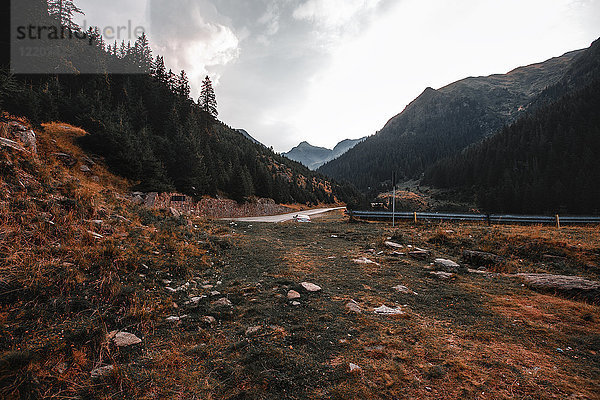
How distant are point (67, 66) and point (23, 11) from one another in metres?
10.1

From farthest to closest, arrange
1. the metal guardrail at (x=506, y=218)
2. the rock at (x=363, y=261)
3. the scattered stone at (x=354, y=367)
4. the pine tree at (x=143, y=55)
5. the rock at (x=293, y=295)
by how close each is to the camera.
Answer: the pine tree at (x=143, y=55) < the metal guardrail at (x=506, y=218) < the rock at (x=363, y=261) < the rock at (x=293, y=295) < the scattered stone at (x=354, y=367)

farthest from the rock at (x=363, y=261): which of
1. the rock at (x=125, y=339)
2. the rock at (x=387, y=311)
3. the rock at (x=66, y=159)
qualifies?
the rock at (x=66, y=159)

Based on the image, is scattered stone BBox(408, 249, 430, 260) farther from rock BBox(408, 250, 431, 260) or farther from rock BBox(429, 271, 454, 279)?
rock BBox(429, 271, 454, 279)

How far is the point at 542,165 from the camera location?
204 feet

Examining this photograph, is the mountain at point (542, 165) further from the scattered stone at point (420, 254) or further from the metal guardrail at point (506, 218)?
the scattered stone at point (420, 254)

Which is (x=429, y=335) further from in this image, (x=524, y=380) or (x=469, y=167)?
(x=469, y=167)

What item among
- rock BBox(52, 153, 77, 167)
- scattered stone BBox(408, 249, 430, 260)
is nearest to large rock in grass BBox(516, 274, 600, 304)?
scattered stone BBox(408, 249, 430, 260)

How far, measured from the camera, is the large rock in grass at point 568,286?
17.7ft

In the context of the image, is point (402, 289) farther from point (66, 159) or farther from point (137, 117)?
point (137, 117)

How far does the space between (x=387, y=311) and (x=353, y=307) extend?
71 cm

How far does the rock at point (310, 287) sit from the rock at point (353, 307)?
0.99 meters

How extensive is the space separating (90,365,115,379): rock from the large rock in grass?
967cm

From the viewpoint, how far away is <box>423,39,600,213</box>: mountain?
49719mm

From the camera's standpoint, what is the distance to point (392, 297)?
5418mm
